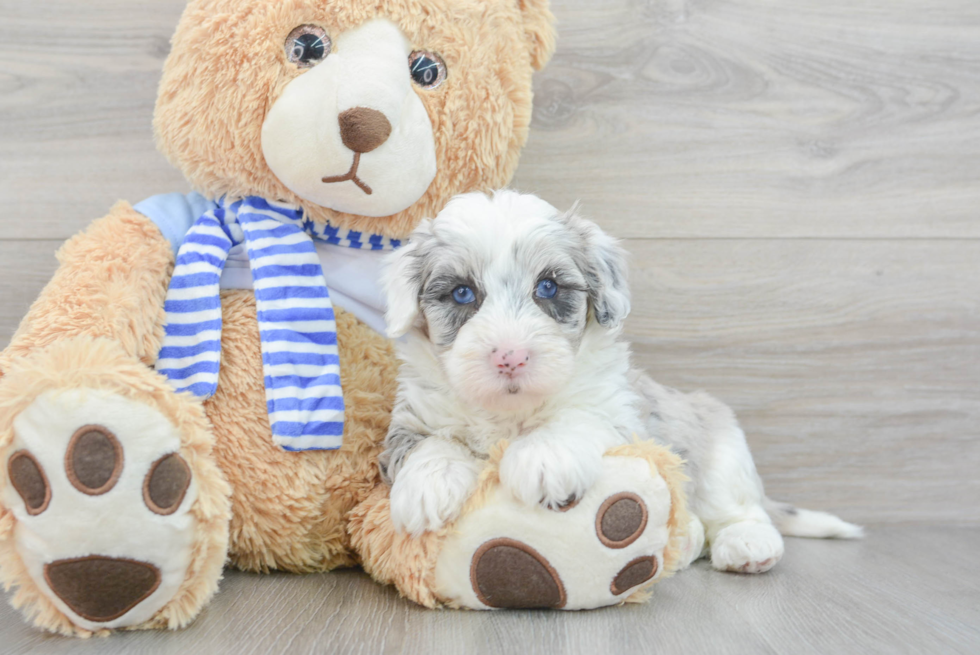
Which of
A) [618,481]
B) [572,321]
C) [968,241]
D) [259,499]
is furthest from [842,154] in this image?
[259,499]

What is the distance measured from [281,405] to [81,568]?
51 cm

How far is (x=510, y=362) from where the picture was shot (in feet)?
4.83

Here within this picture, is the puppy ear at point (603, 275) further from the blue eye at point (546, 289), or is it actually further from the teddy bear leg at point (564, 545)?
the teddy bear leg at point (564, 545)

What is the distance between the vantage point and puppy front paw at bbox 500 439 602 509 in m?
1.42

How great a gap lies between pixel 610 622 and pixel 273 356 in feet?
2.99

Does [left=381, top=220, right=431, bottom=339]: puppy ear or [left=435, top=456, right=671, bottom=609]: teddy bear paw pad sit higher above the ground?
[left=381, top=220, right=431, bottom=339]: puppy ear

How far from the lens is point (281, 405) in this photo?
5.55 ft

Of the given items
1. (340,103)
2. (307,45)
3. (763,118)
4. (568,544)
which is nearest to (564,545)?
(568,544)

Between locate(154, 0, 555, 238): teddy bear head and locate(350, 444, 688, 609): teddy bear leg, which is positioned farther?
locate(154, 0, 555, 238): teddy bear head

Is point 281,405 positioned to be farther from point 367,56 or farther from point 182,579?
point 367,56

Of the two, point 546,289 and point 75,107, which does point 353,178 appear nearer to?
point 546,289

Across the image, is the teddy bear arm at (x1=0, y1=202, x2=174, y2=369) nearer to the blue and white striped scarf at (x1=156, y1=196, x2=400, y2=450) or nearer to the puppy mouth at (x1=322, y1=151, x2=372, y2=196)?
the blue and white striped scarf at (x1=156, y1=196, x2=400, y2=450)

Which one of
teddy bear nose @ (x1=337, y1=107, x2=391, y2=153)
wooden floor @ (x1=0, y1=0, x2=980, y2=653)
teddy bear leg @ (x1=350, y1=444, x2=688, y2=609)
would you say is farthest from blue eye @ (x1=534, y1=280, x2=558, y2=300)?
wooden floor @ (x1=0, y1=0, x2=980, y2=653)

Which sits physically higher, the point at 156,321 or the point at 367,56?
the point at 367,56
